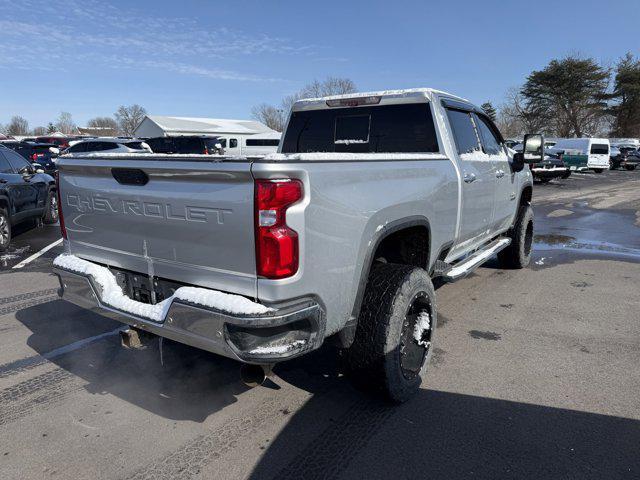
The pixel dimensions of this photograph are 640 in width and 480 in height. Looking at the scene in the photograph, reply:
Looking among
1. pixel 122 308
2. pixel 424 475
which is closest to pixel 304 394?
pixel 424 475

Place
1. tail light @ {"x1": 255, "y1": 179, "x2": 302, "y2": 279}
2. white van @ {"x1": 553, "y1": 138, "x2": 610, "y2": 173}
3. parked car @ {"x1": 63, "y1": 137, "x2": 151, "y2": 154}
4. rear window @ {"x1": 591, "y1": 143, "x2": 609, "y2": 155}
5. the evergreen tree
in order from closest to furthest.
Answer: tail light @ {"x1": 255, "y1": 179, "x2": 302, "y2": 279} < parked car @ {"x1": 63, "y1": 137, "x2": 151, "y2": 154} < white van @ {"x1": 553, "y1": 138, "x2": 610, "y2": 173} < rear window @ {"x1": 591, "y1": 143, "x2": 609, "y2": 155} < the evergreen tree

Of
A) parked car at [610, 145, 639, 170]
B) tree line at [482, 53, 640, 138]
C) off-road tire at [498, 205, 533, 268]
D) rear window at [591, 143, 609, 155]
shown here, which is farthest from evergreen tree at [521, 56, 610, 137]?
off-road tire at [498, 205, 533, 268]

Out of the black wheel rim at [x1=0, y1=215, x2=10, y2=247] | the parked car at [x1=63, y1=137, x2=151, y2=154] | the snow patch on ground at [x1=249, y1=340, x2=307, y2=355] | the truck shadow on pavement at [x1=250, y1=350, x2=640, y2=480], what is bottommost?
the truck shadow on pavement at [x1=250, y1=350, x2=640, y2=480]

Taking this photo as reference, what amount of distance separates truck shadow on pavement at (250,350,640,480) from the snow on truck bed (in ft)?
3.09

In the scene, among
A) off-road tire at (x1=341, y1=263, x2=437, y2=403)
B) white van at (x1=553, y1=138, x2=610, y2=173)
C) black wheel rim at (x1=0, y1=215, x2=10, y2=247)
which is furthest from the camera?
white van at (x1=553, y1=138, x2=610, y2=173)

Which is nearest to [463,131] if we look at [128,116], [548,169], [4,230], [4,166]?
[4,230]

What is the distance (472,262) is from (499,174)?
122cm

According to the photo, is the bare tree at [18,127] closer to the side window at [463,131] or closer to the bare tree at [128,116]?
the bare tree at [128,116]

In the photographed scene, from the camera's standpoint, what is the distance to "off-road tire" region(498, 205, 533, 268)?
250 inches

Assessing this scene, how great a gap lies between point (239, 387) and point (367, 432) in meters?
1.00

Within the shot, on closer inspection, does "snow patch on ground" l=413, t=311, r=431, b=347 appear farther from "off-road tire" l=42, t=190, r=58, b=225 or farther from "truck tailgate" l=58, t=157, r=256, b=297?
"off-road tire" l=42, t=190, r=58, b=225

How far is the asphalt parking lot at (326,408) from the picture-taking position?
2.58m

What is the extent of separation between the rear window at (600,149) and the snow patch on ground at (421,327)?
31550mm

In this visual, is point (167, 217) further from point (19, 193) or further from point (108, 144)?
point (108, 144)
